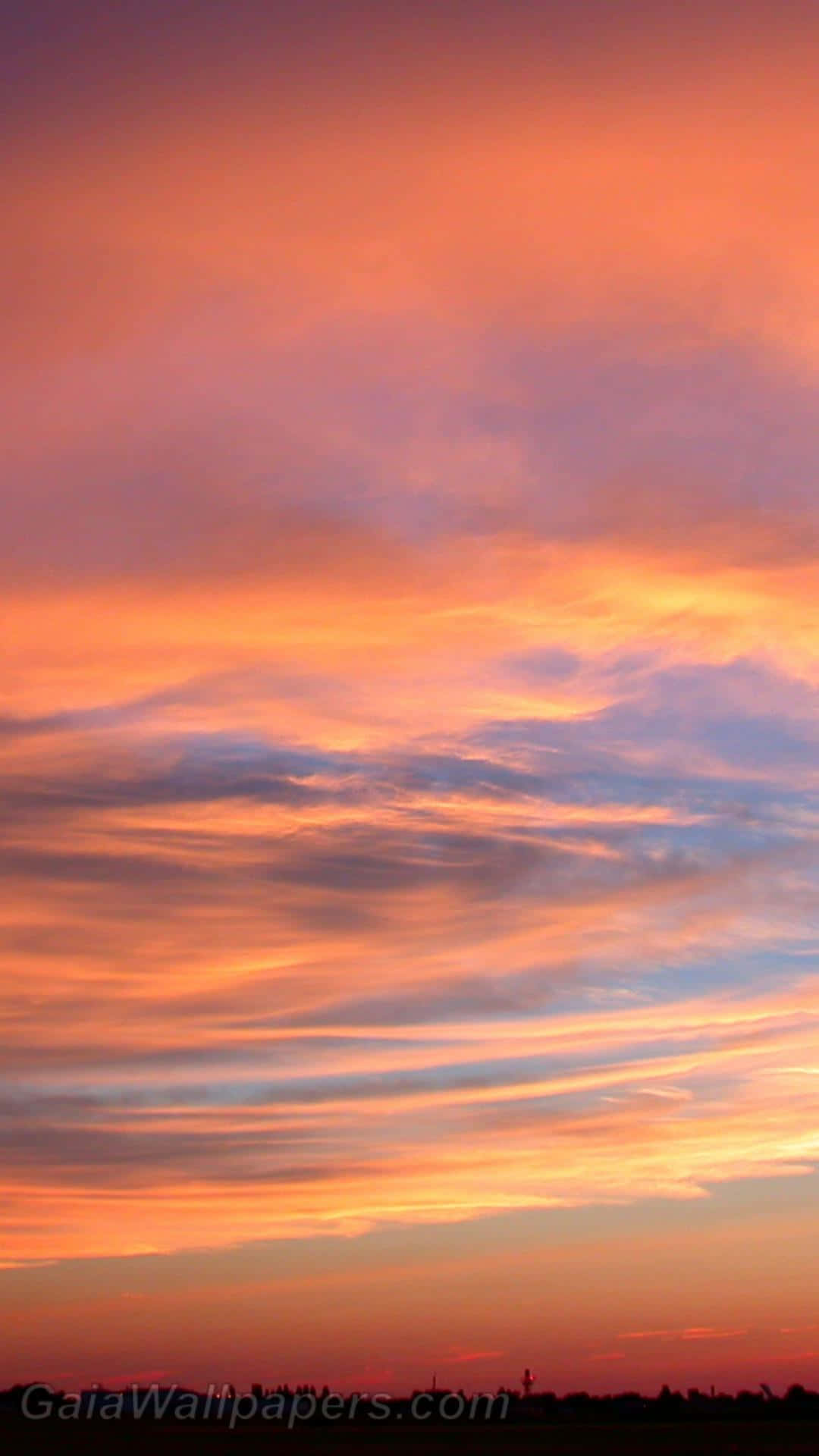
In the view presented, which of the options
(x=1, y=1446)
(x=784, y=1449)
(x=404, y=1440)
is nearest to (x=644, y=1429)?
(x=404, y=1440)

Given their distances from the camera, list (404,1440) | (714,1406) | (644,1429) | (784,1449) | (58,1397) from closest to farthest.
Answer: (784,1449), (404,1440), (644,1429), (58,1397), (714,1406)

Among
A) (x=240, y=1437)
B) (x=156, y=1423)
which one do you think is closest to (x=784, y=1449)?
(x=240, y=1437)

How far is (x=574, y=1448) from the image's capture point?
7338 centimetres

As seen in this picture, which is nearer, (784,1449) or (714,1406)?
(784,1449)

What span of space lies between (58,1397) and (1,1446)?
5339 centimetres

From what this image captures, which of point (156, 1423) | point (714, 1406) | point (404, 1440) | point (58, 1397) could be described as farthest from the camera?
point (714, 1406)

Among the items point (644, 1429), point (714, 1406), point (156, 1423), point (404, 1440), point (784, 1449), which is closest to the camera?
point (784, 1449)

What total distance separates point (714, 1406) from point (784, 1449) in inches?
2898

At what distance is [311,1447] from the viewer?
70062mm

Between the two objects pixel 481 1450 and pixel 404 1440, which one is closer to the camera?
pixel 481 1450

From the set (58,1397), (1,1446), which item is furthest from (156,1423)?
(1,1446)

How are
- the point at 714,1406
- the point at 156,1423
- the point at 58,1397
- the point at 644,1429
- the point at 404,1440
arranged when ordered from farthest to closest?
the point at 714,1406
the point at 58,1397
the point at 156,1423
the point at 644,1429
the point at 404,1440

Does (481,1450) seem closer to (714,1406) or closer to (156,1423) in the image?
(156,1423)

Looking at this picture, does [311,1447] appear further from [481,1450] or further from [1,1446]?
[1,1446]
